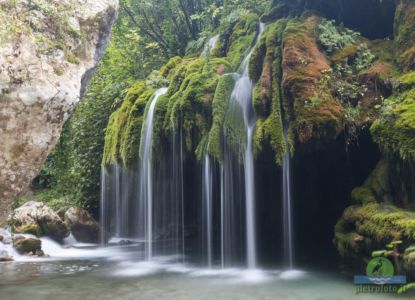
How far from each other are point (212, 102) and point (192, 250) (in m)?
5.28

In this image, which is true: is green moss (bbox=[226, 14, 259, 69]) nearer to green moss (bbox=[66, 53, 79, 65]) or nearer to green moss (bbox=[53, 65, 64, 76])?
green moss (bbox=[66, 53, 79, 65])

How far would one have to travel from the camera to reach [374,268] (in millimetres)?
7324

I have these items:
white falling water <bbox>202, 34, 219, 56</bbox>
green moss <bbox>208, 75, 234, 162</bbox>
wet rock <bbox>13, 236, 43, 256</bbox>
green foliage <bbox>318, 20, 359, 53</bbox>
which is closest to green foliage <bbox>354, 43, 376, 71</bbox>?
green foliage <bbox>318, 20, 359, 53</bbox>

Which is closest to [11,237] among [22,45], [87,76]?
[87,76]

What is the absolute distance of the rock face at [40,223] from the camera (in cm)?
1424

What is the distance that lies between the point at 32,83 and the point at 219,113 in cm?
489

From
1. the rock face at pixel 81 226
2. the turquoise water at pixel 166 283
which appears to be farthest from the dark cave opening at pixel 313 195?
the rock face at pixel 81 226

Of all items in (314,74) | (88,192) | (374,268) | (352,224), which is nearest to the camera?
(374,268)

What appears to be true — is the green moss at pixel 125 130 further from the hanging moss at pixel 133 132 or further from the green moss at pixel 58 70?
the green moss at pixel 58 70

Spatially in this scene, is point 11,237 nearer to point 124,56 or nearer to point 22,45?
point 22,45

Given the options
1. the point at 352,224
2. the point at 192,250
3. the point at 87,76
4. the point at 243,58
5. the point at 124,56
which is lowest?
the point at 192,250

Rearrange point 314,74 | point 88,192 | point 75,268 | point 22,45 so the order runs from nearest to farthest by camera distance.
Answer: point 22,45, point 314,74, point 75,268, point 88,192

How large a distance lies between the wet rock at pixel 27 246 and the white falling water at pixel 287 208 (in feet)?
24.0

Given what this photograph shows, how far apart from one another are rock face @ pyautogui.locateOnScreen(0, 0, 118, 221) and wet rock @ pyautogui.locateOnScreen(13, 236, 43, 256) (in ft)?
22.8
